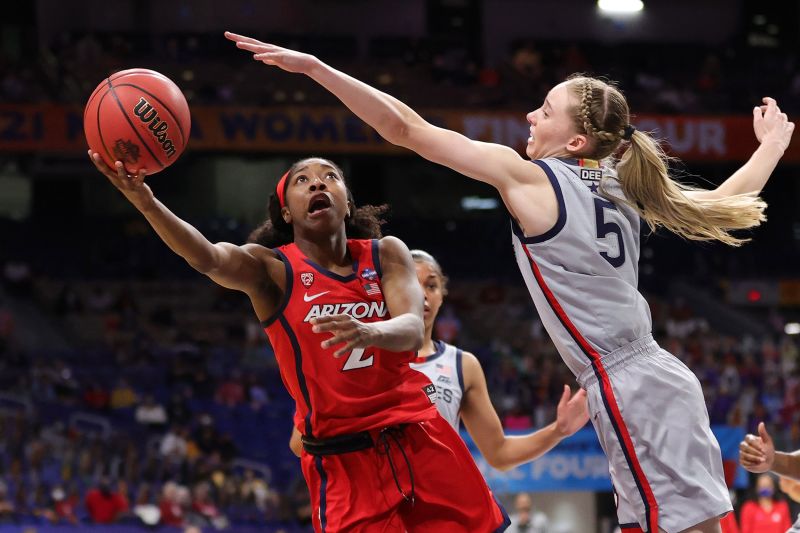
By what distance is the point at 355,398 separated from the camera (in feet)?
11.9

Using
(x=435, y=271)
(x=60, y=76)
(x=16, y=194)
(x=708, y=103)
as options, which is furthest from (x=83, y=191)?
(x=435, y=271)

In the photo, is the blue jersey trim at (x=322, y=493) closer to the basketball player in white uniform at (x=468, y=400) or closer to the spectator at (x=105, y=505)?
the basketball player in white uniform at (x=468, y=400)

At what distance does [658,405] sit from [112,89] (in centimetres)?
219

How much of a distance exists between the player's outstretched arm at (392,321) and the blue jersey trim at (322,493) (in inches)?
16.3

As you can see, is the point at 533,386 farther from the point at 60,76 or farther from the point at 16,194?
the point at 16,194

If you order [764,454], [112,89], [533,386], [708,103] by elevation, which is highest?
[112,89]

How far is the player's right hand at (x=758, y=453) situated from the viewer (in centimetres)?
371

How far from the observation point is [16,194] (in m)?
21.3

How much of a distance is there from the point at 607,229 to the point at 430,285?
177 cm

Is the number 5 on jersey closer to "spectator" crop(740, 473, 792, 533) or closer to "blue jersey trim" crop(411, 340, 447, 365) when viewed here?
"blue jersey trim" crop(411, 340, 447, 365)

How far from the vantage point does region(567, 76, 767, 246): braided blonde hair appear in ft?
11.6

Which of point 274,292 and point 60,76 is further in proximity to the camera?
point 60,76

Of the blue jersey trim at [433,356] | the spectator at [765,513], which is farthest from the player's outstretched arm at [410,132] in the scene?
the spectator at [765,513]

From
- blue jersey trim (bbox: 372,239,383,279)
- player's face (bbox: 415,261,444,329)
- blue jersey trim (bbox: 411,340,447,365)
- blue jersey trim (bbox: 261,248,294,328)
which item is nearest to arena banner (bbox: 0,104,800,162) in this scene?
player's face (bbox: 415,261,444,329)
